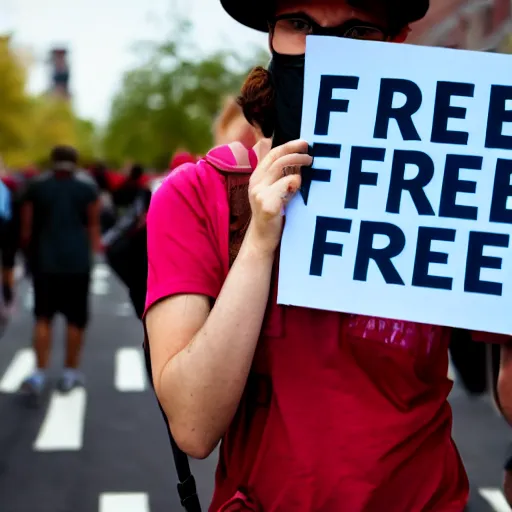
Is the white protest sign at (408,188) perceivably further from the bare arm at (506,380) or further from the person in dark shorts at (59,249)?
the person in dark shorts at (59,249)

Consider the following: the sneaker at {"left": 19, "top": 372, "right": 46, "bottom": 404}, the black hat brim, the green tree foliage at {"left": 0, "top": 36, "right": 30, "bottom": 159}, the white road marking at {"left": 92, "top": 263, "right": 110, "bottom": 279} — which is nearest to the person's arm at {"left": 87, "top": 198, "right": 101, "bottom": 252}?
the sneaker at {"left": 19, "top": 372, "right": 46, "bottom": 404}

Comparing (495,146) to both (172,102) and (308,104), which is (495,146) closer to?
(308,104)

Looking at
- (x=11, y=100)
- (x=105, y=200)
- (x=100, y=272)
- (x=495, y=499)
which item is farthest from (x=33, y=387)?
(x=11, y=100)

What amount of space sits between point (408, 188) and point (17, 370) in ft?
24.7

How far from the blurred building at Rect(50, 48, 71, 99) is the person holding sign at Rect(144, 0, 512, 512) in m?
160

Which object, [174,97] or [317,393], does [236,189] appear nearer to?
[317,393]

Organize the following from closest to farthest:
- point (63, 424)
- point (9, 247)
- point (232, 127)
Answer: point (232, 127) → point (63, 424) → point (9, 247)

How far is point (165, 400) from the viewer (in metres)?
1.67

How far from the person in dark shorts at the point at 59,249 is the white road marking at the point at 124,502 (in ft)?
8.88

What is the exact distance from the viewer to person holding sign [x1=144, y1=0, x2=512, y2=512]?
162 centimetres

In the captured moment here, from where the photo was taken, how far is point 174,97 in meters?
43.5

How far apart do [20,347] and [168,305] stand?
876 cm

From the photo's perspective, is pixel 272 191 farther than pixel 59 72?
No

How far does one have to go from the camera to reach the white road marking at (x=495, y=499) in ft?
16.5
